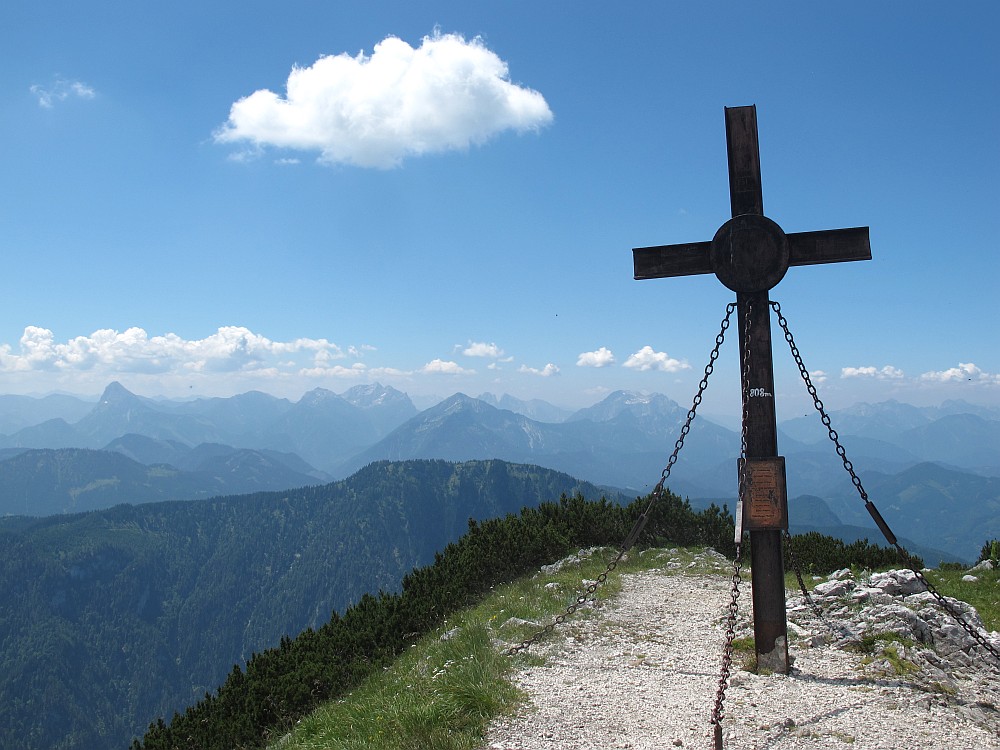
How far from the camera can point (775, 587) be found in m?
7.76

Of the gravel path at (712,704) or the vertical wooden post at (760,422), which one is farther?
the vertical wooden post at (760,422)

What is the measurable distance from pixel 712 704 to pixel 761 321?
4.74m

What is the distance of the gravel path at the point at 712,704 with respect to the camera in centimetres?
616

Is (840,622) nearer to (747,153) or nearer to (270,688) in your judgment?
(747,153)

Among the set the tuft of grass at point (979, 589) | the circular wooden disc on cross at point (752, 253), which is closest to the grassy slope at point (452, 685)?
the tuft of grass at point (979, 589)

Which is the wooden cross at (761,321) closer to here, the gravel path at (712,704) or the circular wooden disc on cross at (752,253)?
the circular wooden disc on cross at (752,253)

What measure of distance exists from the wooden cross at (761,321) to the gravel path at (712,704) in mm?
853

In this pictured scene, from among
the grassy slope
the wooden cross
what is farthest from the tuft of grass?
the wooden cross

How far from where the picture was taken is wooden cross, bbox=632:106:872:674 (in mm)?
7738

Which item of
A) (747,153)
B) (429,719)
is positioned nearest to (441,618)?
(429,719)

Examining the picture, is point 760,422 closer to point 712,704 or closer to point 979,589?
point 712,704

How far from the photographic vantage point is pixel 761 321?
7.86 metres

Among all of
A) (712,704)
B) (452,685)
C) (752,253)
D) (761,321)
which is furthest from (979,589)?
(452,685)

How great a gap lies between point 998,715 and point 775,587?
2.50 metres
